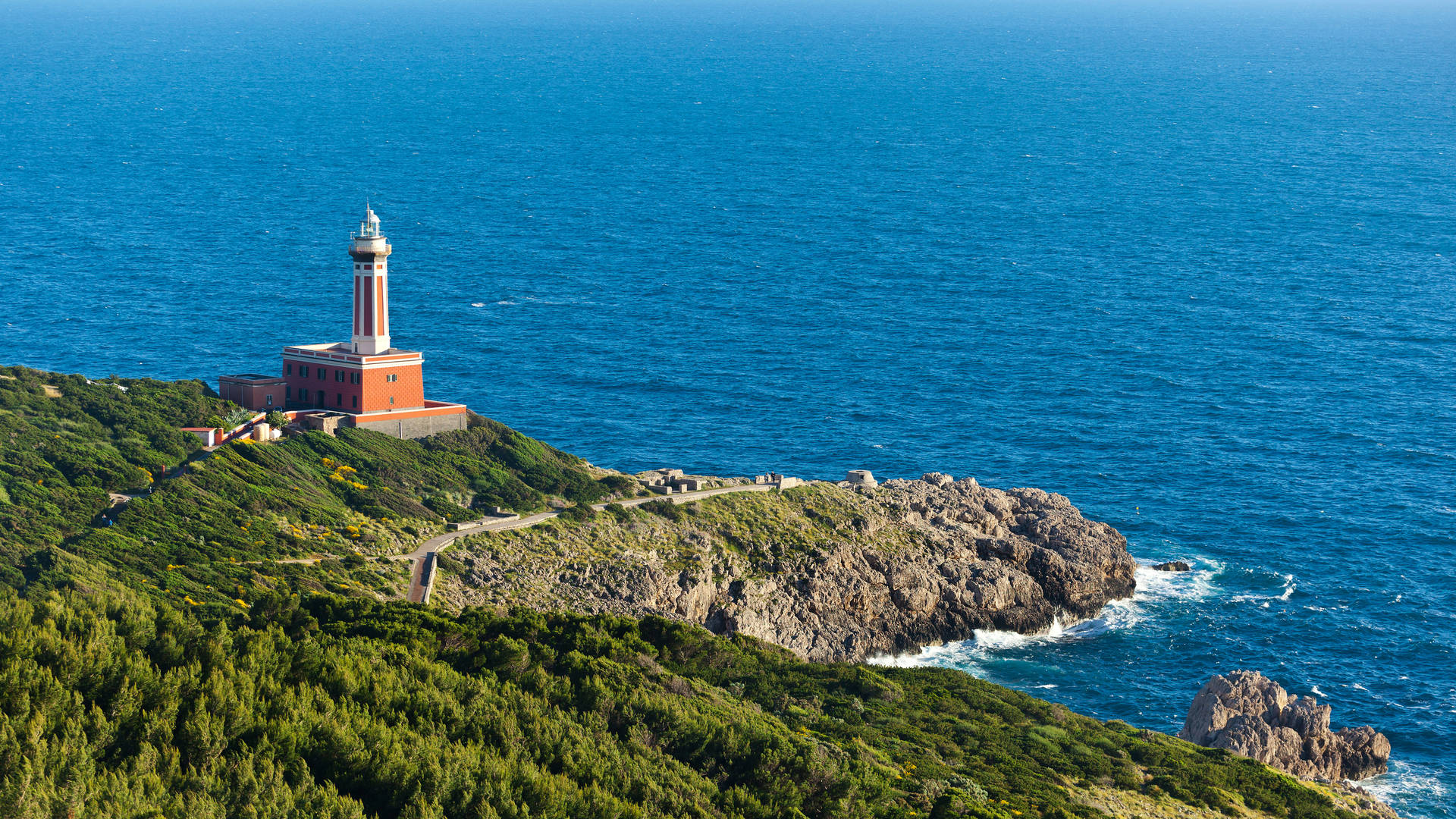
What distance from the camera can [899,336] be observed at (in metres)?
151

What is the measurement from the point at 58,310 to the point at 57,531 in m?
83.3

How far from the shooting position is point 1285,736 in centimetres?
7319

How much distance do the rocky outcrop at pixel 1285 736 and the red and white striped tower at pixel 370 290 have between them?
53584 mm

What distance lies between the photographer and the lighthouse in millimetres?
95688

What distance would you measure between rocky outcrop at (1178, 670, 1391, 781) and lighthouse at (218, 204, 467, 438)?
5076cm

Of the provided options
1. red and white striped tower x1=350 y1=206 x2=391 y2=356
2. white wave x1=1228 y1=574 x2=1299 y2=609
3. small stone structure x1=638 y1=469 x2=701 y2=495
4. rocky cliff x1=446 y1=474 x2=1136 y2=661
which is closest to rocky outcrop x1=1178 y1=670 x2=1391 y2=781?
rocky cliff x1=446 y1=474 x2=1136 y2=661

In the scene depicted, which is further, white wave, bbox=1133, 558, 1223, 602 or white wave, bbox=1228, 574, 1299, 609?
white wave, bbox=1133, 558, 1223, 602

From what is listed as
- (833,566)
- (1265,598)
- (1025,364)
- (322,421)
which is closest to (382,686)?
(833,566)

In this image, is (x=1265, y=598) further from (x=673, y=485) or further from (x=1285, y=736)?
(x=673, y=485)

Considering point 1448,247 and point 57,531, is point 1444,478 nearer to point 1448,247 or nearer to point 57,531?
point 1448,247

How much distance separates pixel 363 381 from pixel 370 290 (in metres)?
5.71

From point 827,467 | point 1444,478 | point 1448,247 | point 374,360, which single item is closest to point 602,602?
point 374,360

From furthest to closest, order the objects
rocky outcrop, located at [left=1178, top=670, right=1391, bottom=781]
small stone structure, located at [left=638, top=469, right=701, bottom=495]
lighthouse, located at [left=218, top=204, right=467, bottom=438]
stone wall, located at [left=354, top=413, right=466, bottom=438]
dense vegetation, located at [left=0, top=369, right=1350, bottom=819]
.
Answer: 1. small stone structure, located at [left=638, top=469, right=701, bottom=495]
2. stone wall, located at [left=354, top=413, right=466, bottom=438]
3. lighthouse, located at [left=218, top=204, right=467, bottom=438]
4. rocky outcrop, located at [left=1178, top=670, right=1391, bottom=781]
5. dense vegetation, located at [left=0, top=369, right=1350, bottom=819]

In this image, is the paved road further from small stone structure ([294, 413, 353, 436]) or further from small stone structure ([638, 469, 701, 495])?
small stone structure ([294, 413, 353, 436])
